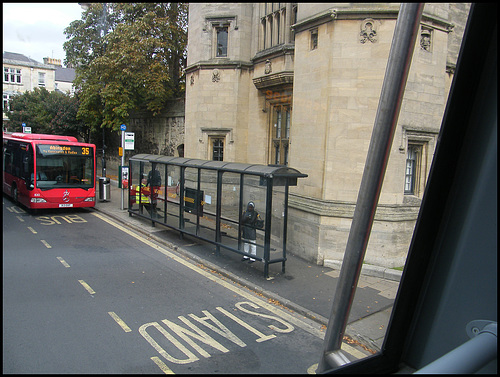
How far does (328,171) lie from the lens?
30.6 ft

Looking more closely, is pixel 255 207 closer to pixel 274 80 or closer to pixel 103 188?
pixel 274 80

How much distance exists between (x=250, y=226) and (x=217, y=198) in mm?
1488

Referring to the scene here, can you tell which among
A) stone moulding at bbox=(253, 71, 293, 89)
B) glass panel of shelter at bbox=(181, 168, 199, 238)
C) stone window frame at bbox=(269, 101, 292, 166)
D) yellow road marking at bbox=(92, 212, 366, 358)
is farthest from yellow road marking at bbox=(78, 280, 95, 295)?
stone moulding at bbox=(253, 71, 293, 89)

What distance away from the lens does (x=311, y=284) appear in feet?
26.1

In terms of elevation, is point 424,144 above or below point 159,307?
above

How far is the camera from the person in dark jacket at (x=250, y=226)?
883 cm

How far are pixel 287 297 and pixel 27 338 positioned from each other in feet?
13.7

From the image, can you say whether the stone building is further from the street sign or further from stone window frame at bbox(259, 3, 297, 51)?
the street sign

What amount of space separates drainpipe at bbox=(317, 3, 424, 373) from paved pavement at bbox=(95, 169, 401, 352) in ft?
10.9

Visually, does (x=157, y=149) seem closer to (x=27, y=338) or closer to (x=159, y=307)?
(x=159, y=307)

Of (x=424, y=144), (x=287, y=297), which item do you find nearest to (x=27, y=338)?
(x=287, y=297)

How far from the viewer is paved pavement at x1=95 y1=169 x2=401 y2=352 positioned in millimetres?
6188

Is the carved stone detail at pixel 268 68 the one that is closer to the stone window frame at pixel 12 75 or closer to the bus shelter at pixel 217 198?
the bus shelter at pixel 217 198

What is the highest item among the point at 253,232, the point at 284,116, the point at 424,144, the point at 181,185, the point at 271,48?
the point at 271,48
